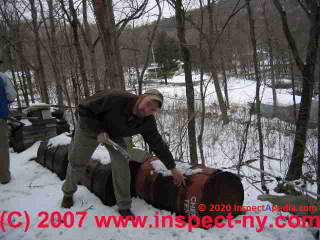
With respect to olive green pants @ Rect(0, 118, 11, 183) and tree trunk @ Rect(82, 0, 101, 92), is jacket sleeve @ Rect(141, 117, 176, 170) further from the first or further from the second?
tree trunk @ Rect(82, 0, 101, 92)

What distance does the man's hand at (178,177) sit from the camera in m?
2.70

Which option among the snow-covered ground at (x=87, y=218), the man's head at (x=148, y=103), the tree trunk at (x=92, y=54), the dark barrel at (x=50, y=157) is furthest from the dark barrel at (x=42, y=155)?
the tree trunk at (x=92, y=54)

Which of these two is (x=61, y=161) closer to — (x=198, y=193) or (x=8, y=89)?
(x=8, y=89)

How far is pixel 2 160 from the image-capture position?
3936mm

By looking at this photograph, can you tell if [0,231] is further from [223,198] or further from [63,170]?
[223,198]

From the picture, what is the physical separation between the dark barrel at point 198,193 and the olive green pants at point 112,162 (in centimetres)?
30

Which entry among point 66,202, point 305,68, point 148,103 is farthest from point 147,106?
point 305,68

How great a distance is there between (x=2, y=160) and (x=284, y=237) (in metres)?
3.67

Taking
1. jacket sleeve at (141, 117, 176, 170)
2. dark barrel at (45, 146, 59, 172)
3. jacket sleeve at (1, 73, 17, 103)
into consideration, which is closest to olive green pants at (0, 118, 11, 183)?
jacket sleeve at (1, 73, 17, 103)

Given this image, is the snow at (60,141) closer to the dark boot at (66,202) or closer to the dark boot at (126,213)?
the dark boot at (66,202)

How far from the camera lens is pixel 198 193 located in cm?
254

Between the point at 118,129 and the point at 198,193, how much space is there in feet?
3.15

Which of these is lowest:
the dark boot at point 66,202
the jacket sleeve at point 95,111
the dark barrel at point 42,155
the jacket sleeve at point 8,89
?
the dark boot at point 66,202

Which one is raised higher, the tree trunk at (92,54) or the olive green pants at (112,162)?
the tree trunk at (92,54)
